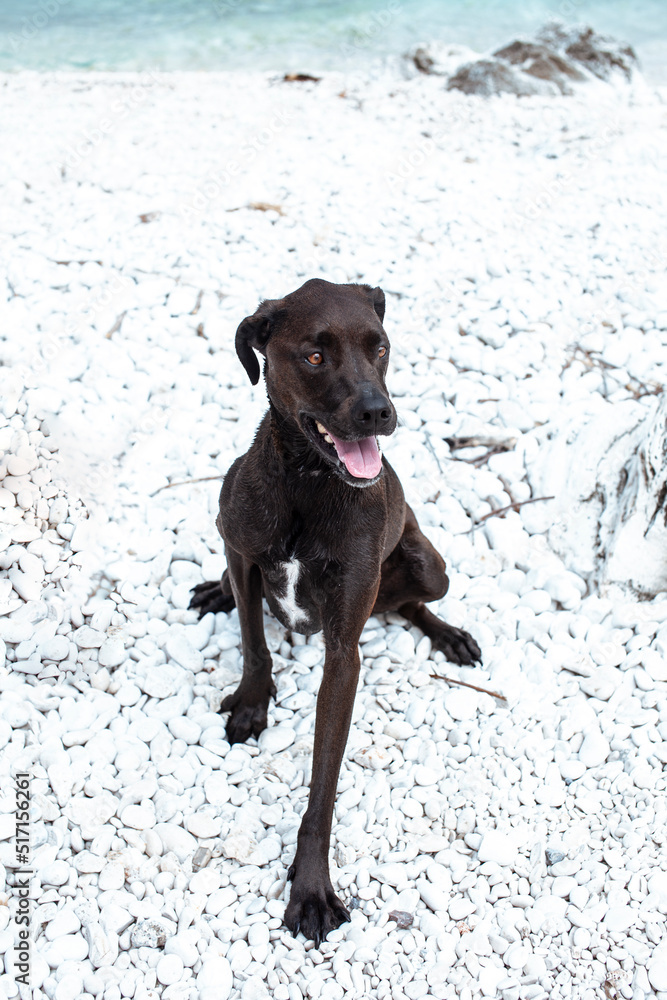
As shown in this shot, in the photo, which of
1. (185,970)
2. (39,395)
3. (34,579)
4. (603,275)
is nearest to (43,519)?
(34,579)

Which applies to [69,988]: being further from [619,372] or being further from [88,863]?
[619,372]

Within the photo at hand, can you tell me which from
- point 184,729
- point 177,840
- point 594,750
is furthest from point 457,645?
point 177,840

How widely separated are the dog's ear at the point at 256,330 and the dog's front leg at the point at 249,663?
2.58 feet

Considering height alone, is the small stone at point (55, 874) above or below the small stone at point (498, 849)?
below

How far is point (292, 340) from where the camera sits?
105 inches

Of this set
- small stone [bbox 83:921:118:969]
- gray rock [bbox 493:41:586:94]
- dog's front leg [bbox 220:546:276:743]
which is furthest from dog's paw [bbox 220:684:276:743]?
gray rock [bbox 493:41:586:94]

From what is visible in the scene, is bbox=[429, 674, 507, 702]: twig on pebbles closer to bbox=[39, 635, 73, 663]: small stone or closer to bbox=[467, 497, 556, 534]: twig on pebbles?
bbox=[467, 497, 556, 534]: twig on pebbles

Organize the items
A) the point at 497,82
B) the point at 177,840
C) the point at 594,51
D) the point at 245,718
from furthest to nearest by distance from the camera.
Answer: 1. the point at 594,51
2. the point at 497,82
3. the point at 245,718
4. the point at 177,840

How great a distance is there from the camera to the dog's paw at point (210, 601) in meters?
3.80

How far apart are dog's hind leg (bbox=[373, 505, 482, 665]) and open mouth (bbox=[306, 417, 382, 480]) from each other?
3.12ft

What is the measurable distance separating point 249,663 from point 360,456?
1183 millimetres

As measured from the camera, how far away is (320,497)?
9.13 ft

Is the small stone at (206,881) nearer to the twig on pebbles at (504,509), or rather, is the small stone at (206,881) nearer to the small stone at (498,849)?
the small stone at (498,849)

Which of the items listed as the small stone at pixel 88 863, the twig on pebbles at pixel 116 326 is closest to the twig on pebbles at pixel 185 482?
the twig on pebbles at pixel 116 326
